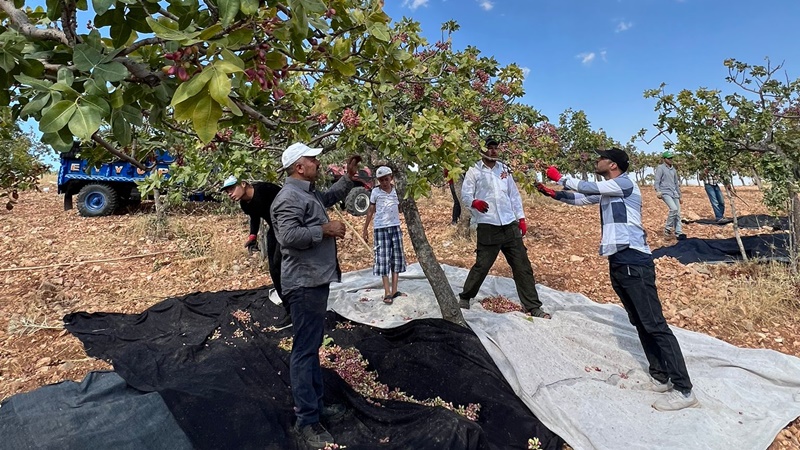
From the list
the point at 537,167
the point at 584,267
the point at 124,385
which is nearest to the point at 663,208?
the point at 584,267

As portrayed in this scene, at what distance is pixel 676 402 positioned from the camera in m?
2.92

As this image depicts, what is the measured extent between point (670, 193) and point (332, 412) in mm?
7886

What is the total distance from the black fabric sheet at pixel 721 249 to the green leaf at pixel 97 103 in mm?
7351

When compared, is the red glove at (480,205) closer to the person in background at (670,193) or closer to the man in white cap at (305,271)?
the man in white cap at (305,271)

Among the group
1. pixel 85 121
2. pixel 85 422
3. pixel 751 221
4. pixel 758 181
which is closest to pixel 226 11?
pixel 85 121

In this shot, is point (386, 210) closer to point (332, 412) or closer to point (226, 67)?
point (332, 412)

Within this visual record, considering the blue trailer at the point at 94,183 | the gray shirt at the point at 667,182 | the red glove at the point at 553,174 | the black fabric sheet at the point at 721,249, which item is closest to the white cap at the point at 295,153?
the red glove at the point at 553,174

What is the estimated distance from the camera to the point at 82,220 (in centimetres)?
973

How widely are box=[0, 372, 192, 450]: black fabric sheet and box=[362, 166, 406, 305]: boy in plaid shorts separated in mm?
2621

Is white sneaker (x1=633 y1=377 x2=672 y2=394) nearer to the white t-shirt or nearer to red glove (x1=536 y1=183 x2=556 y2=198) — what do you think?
red glove (x1=536 y1=183 x2=556 y2=198)

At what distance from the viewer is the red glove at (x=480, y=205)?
4.29 m

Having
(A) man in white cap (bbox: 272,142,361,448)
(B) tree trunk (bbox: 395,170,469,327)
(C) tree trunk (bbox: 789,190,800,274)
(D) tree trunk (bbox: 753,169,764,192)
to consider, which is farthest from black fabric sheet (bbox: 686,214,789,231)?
(A) man in white cap (bbox: 272,142,361,448)

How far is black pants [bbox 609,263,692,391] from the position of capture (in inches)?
117

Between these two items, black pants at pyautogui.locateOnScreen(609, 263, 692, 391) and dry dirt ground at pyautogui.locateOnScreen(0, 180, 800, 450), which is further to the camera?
dry dirt ground at pyautogui.locateOnScreen(0, 180, 800, 450)
